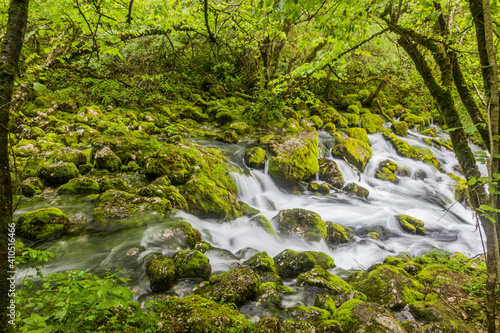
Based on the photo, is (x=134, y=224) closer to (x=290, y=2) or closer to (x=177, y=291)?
(x=177, y=291)

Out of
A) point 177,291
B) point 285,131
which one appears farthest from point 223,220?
point 285,131

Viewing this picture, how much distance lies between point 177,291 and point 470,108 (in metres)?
4.81

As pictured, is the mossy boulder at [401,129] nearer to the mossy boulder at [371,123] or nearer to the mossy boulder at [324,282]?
the mossy boulder at [371,123]

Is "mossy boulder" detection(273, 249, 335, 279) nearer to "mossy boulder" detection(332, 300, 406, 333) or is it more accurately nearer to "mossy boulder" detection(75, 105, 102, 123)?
"mossy boulder" detection(332, 300, 406, 333)

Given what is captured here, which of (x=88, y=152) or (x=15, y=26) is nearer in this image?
(x=15, y=26)

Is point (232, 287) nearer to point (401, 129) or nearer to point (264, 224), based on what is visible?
point (264, 224)

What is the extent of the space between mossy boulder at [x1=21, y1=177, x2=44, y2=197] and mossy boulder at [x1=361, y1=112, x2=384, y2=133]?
616 inches

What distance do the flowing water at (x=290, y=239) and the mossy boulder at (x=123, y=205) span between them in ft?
0.72

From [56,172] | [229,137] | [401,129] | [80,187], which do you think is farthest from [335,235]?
[401,129]

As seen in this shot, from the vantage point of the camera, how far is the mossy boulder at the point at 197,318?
2.72 m

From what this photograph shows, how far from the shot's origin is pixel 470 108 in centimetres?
286

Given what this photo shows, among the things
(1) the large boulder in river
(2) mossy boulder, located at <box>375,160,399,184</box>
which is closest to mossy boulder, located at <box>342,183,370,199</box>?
(1) the large boulder in river

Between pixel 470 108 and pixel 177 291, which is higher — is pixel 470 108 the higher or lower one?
the higher one

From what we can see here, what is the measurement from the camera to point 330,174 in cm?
993
